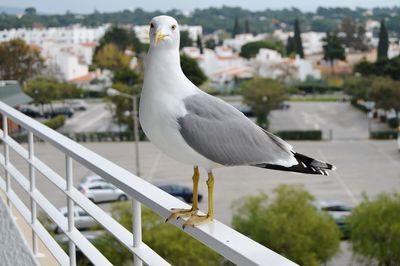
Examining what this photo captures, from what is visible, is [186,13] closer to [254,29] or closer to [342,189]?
[254,29]

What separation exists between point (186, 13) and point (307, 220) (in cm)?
3672

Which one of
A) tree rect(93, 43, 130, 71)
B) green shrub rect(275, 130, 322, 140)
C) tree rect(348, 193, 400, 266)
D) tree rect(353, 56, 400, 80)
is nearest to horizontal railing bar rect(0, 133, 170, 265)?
tree rect(348, 193, 400, 266)

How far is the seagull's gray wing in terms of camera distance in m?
0.57

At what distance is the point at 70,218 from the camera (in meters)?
0.83

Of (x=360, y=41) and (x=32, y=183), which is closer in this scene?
(x=32, y=183)

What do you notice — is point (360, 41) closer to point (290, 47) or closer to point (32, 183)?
point (290, 47)

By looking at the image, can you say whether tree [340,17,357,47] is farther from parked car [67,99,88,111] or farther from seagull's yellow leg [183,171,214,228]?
seagull's yellow leg [183,171,214,228]

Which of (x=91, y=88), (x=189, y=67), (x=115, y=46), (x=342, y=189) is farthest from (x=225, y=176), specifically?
(x=115, y=46)

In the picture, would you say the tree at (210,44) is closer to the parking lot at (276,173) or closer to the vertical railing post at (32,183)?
the parking lot at (276,173)

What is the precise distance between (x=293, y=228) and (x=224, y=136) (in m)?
5.03

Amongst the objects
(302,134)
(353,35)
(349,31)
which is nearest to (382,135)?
(302,134)

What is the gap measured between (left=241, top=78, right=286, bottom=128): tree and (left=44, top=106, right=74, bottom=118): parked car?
4598 mm

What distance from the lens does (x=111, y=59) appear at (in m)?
19.8

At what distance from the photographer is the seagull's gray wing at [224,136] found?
57 cm
